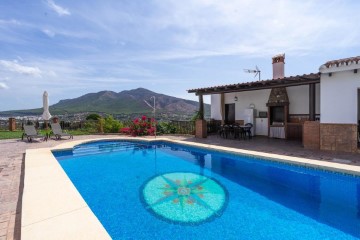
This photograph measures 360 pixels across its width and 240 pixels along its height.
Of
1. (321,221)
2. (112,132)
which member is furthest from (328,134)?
(112,132)

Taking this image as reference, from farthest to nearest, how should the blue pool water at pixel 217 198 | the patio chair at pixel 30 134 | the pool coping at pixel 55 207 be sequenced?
the patio chair at pixel 30 134
the blue pool water at pixel 217 198
the pool coping at pixel 55 207

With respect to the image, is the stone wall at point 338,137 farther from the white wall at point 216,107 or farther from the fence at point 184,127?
the white wall at point 216,107

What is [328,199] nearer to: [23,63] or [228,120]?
[228,120]

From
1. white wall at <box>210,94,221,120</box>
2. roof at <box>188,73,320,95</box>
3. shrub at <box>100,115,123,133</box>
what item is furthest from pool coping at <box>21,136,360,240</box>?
white wall at <box>210,94,221,120</box>

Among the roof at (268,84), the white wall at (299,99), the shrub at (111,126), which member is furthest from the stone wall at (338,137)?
the shrub at (111,126)

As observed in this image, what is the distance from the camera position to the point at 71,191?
422 cm

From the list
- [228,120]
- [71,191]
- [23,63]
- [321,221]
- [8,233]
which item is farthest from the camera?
[228,120]

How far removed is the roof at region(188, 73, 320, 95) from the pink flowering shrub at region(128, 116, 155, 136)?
3.51 meters

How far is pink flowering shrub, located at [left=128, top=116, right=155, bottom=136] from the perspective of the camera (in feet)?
46.7

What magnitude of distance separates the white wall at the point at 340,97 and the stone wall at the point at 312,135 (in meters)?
0.37

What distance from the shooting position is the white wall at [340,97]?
791 cm

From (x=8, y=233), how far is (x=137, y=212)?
1.98m

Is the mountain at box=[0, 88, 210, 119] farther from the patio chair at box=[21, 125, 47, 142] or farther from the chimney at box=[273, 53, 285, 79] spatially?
the patio chair at box=[21, 125, 47, 142]

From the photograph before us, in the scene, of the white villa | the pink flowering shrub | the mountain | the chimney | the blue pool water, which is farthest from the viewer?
the mountain
